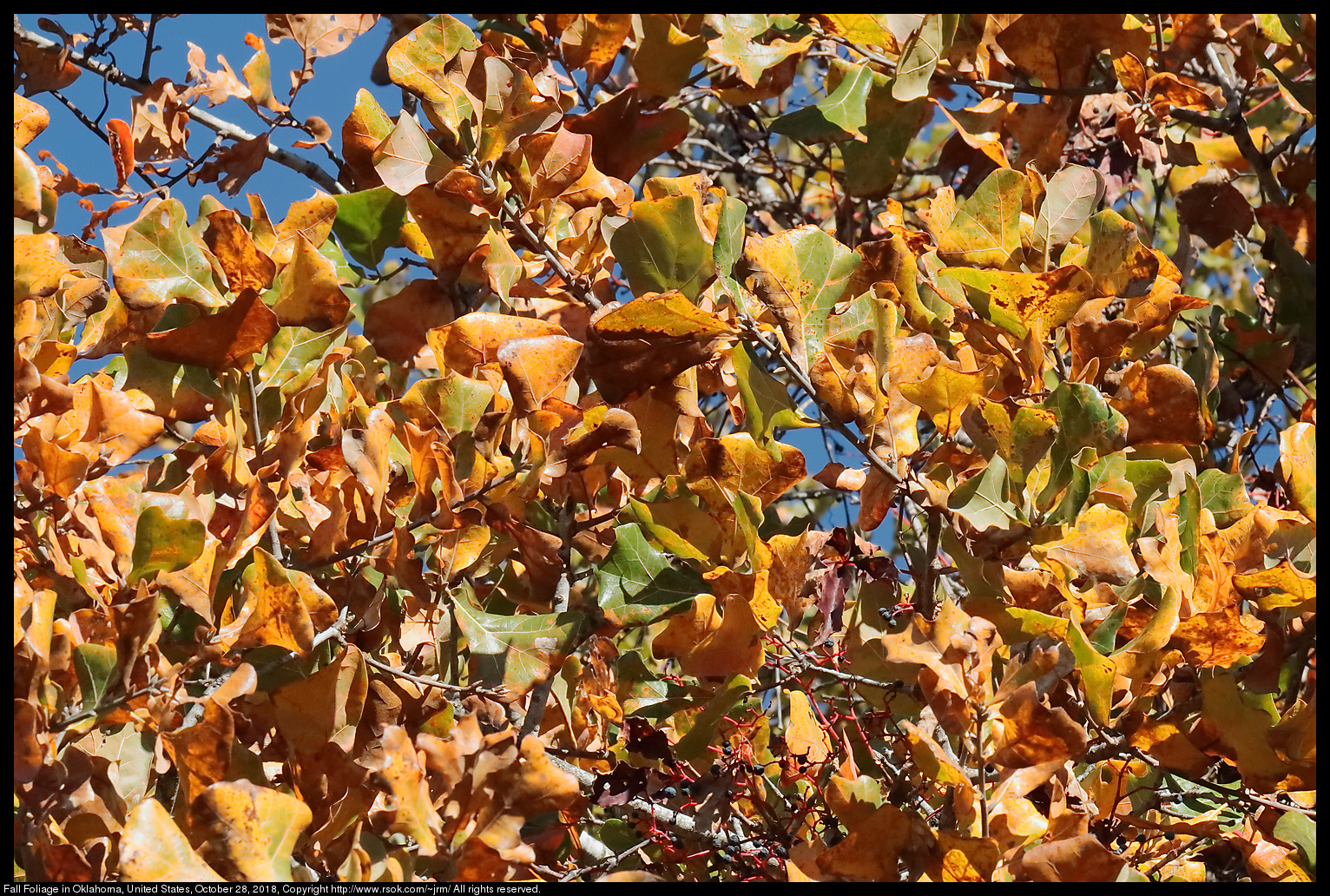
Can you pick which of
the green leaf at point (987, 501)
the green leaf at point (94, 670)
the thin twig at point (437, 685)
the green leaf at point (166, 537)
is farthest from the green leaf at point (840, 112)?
the green leaf at point (94, 670)

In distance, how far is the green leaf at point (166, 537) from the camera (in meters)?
1.01

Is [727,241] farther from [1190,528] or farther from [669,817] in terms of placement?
[669,817]

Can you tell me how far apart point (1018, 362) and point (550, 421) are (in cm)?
57

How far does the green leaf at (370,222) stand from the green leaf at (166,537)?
497 mm

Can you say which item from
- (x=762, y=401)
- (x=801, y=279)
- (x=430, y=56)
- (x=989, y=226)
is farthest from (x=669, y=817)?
(x=430, y=56)

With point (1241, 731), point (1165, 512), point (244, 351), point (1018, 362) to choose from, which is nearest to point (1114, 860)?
point (1241, 731)

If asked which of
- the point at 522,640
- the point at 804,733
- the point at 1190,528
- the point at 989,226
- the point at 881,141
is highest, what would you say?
the point at 881,141

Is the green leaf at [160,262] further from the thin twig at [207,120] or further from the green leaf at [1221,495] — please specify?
the green leaf at [1221,495]

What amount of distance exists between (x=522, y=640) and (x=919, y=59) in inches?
37.6

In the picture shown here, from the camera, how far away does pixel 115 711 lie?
39.5 inches

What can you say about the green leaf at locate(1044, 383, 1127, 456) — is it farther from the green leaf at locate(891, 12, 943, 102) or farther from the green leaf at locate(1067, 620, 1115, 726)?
the green leaf at locate(891, 12, 943, 102)

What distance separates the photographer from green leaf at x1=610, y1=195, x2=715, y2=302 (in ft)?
3.81

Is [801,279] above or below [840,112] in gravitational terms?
below

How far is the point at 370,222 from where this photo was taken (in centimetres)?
143
